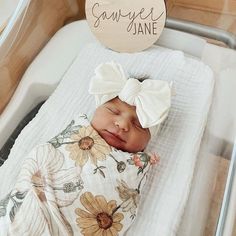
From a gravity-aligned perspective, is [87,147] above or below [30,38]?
below

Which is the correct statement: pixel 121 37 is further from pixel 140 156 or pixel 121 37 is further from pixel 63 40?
pixel 140 156

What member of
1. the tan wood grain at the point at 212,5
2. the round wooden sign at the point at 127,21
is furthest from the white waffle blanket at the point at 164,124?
the tan wood grain at the point at 212,5

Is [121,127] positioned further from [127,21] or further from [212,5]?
[212,5]

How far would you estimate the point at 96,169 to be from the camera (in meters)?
0.83

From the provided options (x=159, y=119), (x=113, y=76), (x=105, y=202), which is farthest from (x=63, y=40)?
(x=105, y=202)

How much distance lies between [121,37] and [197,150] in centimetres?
37

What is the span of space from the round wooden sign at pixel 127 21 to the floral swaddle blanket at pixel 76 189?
33 centimetres

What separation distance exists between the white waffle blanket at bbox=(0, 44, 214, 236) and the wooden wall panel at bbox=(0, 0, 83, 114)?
0.12 m

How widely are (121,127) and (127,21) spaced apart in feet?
1.19

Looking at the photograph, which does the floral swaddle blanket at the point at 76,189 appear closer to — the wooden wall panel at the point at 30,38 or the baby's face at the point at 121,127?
the baby's face at the point at 121,127

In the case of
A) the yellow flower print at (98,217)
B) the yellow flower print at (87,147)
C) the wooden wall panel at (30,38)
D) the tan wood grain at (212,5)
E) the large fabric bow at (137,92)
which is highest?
the tan wood grain at (212,5)

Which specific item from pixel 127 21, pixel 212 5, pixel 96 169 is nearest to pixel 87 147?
pixel 96 169

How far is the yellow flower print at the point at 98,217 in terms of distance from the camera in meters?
0.79

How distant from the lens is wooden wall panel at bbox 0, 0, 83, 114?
1070 millimetres
